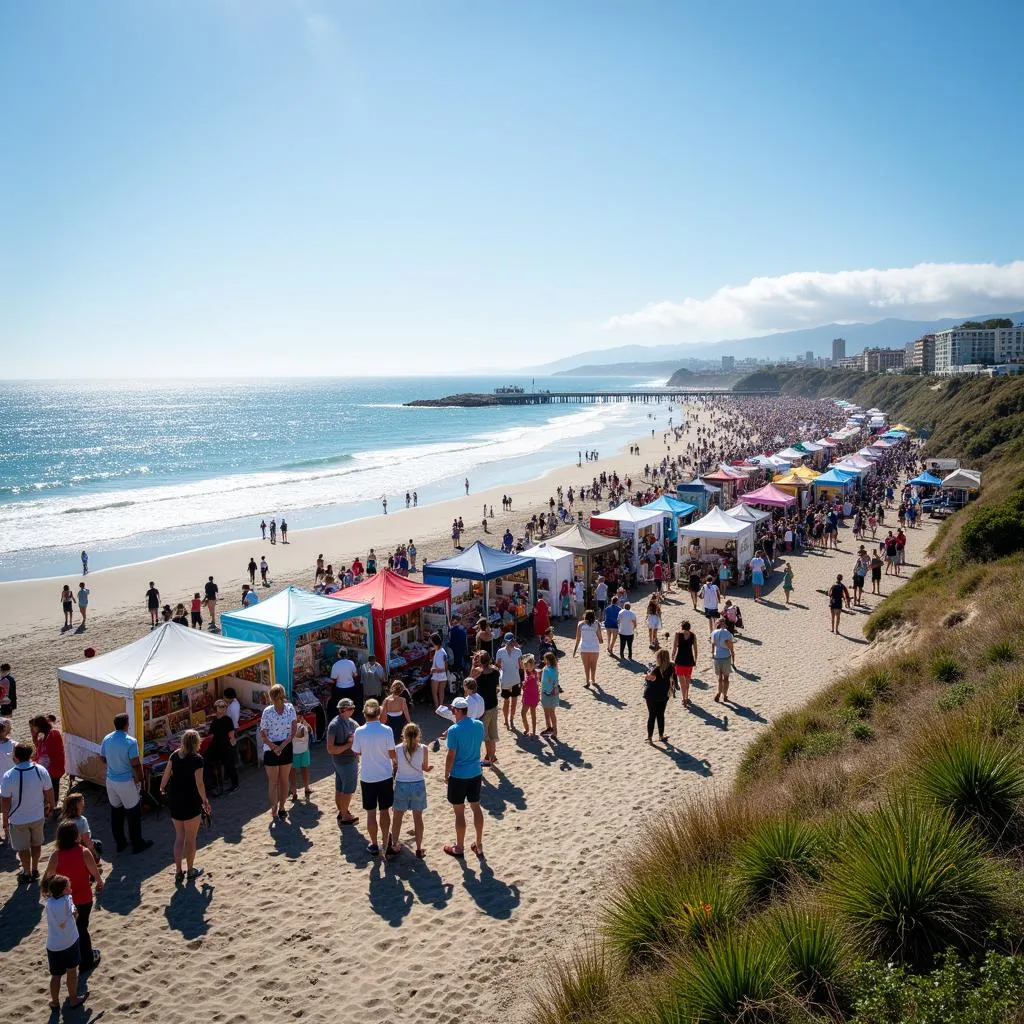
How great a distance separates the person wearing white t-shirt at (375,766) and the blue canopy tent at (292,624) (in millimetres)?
3664

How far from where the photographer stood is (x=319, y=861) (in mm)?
6773

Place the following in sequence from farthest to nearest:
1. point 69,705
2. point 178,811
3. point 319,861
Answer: point 69,705, point 319,861, point 178,811

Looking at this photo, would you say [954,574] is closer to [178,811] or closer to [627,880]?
[627,880]

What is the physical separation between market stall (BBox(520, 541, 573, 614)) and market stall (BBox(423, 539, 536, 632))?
21.4 inches

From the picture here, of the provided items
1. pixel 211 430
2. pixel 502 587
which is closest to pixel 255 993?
pixel 502 587

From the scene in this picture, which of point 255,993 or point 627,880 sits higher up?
point 627,880

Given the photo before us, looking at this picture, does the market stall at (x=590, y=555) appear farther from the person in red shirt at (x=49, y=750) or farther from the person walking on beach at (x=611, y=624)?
the person in red shirt at (x=49, y=750)

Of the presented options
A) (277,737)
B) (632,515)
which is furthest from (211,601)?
(277,737)

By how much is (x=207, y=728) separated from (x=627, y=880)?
5.67 meters

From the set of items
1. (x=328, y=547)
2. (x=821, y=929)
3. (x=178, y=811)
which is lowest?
(x=328, y=547)

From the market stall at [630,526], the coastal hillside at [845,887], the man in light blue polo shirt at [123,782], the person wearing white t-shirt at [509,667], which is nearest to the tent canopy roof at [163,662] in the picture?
the man in light blue polo shirt at [123,782]

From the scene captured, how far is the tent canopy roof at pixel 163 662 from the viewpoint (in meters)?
8.09

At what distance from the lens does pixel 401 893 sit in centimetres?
618

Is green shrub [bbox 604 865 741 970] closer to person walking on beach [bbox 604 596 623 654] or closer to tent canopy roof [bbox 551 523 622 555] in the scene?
person walking on beach [bbox 604 596 623 654]
